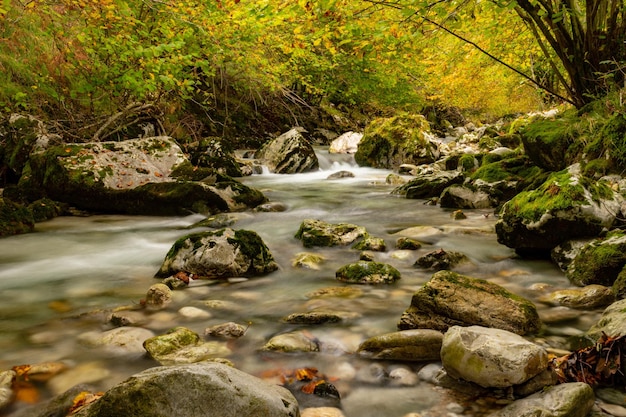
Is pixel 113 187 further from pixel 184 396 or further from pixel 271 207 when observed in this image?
pixel 184 396

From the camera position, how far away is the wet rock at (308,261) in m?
5.31

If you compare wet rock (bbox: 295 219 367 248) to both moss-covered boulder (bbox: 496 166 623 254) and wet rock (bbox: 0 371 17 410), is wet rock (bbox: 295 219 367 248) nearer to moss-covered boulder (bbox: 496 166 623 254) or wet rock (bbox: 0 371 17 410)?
moss-covered boulder (bbox: 496 166 623 254)

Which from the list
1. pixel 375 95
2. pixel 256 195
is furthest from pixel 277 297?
pixel 375 95

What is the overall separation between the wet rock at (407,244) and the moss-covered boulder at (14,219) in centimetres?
571

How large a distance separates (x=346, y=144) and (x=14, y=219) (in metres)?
12.4

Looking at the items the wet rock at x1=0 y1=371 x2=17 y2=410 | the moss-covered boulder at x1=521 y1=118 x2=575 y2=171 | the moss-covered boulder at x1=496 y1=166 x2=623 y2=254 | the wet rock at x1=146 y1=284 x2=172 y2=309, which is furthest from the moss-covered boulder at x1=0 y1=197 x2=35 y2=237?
the moss-covered boulder at x1=521 y1=118 x2=575 y2=171

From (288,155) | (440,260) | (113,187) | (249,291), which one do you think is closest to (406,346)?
(249,291)

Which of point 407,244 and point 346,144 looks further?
point 346,144

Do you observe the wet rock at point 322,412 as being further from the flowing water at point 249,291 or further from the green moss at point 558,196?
the green moss at point 558,196

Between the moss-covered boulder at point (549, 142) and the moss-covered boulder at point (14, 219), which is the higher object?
the moss-covered boulder at point (549, 142)

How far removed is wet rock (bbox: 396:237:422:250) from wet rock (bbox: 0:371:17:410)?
4.37 m

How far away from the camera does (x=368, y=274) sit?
463 centimetres

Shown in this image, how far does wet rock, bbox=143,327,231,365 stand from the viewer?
3.05m

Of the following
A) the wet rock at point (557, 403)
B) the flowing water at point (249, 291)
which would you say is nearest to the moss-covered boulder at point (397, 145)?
the flowing water at point (249, 291)
